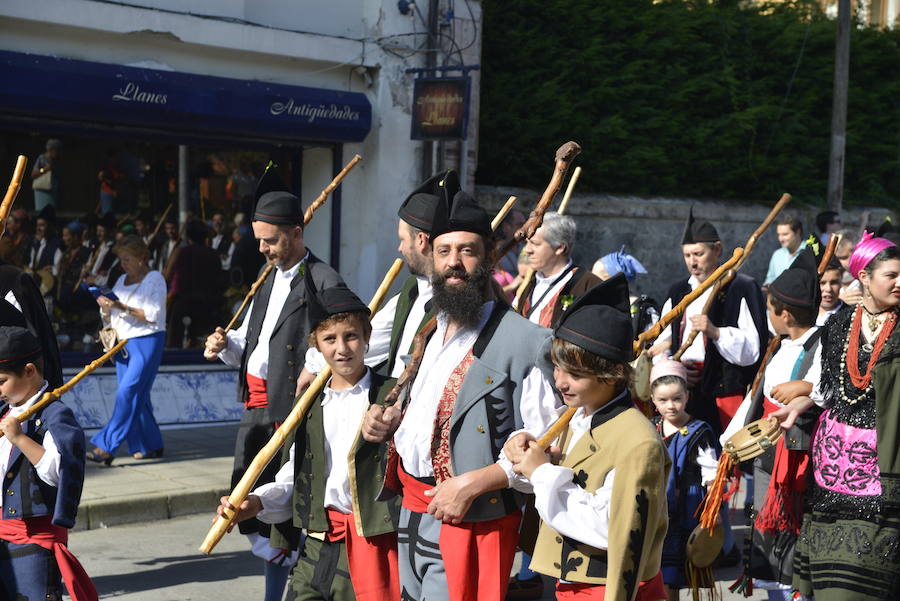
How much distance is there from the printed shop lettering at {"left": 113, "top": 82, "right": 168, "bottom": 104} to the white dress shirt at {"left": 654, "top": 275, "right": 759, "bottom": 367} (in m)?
5.69

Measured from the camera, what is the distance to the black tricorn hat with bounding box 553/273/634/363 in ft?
11.6

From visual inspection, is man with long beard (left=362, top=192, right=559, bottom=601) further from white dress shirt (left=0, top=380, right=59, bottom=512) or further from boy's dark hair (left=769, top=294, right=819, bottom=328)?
boy's dark hair (left=769, top=294, right=819, bottom=328)

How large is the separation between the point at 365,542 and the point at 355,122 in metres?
8.55

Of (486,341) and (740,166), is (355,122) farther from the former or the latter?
(486,341)

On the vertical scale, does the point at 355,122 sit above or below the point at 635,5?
below

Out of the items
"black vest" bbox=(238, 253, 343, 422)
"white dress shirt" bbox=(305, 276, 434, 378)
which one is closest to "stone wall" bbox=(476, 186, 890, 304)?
"black vest" bbox=(238, 253, 343, 422)

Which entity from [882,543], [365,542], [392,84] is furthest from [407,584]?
[392,84]

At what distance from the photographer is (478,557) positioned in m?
4.11

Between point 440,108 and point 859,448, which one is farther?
point 440,108

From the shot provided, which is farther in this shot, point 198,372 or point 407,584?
point 198,372

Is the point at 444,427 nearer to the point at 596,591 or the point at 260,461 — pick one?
the point at 260,461

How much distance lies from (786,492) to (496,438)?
6.44 feet

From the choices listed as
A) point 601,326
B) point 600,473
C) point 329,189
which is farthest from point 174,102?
point 600,473

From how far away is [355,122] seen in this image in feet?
41.3
